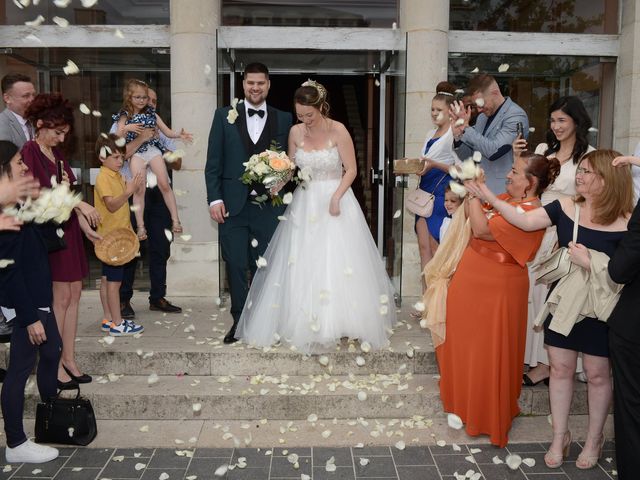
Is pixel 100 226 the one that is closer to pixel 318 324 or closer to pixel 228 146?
pixel 228 146

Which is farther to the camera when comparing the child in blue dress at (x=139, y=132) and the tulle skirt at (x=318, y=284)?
the child in blue dress at (x=139, y=132)

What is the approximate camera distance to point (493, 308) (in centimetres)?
429

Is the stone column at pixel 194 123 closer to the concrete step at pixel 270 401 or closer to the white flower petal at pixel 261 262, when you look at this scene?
the white flower petal at pixel 261 262

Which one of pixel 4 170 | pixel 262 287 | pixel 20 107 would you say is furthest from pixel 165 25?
pixel 4 170

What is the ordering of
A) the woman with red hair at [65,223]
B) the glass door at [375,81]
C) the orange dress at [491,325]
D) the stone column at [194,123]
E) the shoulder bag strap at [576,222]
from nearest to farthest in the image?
the shoulder bag strap at [576,222] → the orange dress at [491,325] → the woman with red hair at [65,223] → the stone column at [194,123] → the glass door at [375,81]

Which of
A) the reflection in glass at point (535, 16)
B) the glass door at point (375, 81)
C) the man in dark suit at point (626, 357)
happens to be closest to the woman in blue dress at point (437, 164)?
the glass door at point (375, 81)

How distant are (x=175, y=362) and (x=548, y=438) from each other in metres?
3.04

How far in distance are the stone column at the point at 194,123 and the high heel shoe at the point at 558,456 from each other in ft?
14.7

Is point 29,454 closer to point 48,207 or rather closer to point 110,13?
point 48,207

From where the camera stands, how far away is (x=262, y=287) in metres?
5.66

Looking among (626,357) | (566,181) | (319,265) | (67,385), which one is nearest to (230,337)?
(319,265)

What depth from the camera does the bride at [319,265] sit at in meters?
5.37

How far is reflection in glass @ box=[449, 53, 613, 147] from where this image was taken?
7.86 metres

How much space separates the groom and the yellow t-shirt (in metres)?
0.82
